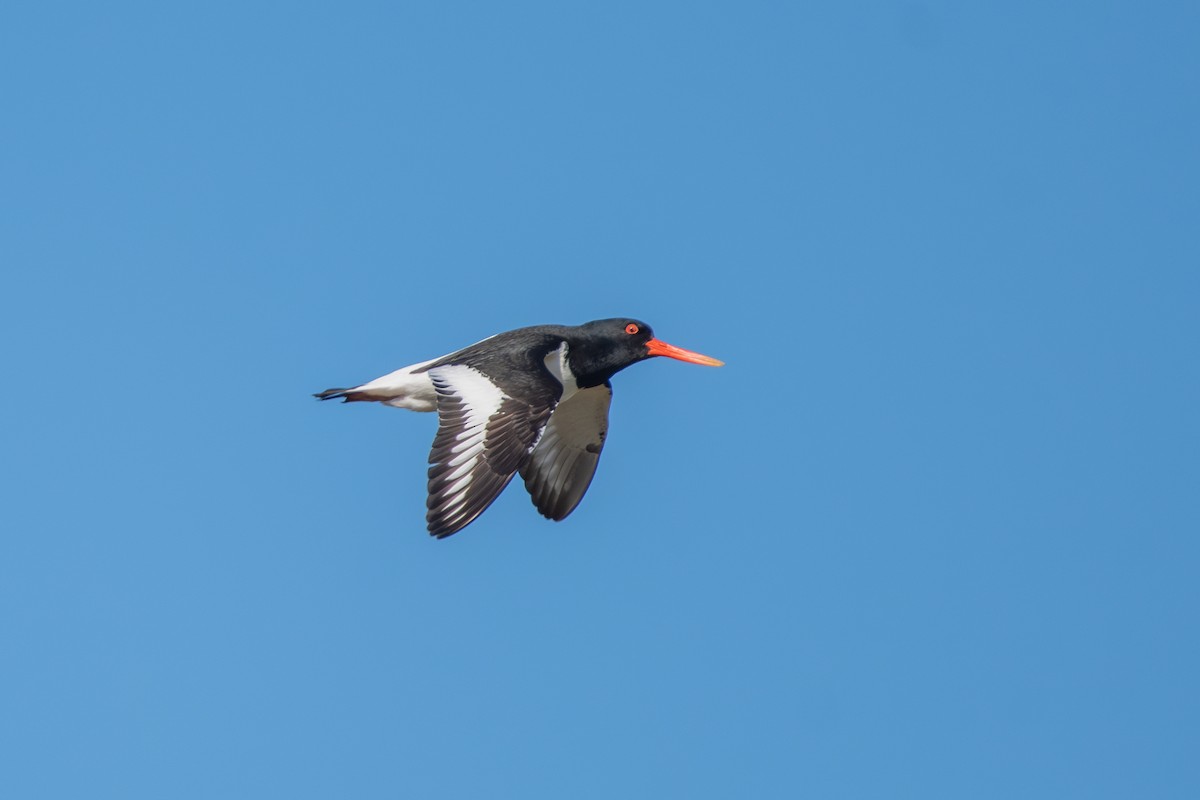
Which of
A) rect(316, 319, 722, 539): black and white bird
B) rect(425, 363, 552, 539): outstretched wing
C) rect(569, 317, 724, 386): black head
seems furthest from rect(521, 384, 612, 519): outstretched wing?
rect(425, 363, 552, 539): outstretched wing

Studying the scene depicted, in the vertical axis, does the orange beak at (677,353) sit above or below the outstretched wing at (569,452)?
above

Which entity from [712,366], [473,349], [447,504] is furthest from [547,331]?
[447,504]

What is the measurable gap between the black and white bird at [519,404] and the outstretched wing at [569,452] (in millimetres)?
11

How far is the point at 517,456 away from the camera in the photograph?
12312mm

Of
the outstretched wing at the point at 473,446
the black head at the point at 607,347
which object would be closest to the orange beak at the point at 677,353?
the black head at the point at 607,347

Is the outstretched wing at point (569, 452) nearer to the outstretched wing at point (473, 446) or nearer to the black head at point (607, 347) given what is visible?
the black head at point (607, 347)

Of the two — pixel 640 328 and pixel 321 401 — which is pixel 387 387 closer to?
pixel 321 401

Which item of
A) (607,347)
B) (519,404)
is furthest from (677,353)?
(519,404)

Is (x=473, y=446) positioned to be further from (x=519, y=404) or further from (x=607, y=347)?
(x=607, y=347)

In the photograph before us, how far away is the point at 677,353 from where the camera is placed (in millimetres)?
15789

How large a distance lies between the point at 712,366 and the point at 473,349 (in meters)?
3.03

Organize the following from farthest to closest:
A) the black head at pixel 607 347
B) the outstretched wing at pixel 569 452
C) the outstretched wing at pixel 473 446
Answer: the outstretched wing at pixel 569 452 → the black head at pixel 607 347 → the outstretched wing at pixel 473 446

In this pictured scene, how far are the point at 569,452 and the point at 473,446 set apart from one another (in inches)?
131

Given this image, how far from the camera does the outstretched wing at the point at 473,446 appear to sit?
1184 cm
